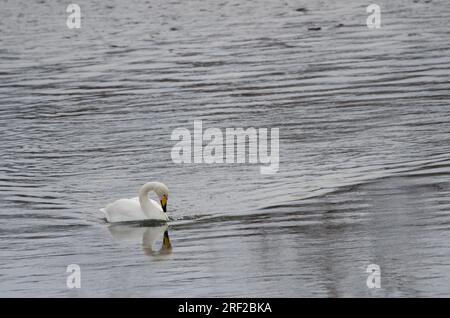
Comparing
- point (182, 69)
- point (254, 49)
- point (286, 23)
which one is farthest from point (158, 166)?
point (286, 23)

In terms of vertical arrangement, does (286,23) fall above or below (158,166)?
above

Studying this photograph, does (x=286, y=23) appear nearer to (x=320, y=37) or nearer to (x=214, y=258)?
(x=320, y=37)

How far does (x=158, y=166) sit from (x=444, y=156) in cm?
397

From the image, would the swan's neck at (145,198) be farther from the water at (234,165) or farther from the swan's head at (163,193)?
the water at (234,165)

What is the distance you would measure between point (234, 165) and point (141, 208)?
2762 millimetres

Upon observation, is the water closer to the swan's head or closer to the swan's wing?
the swan's wing

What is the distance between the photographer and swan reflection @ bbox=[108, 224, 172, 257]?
13.5 m

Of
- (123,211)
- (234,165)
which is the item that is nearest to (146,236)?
(123,211)

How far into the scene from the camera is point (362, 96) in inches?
858

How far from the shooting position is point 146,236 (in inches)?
567

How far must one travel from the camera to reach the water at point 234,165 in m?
12.5

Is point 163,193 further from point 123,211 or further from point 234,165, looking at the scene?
point 234,165

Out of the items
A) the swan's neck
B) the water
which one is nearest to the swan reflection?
the water

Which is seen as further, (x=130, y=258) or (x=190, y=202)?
(x=190, y=202)
